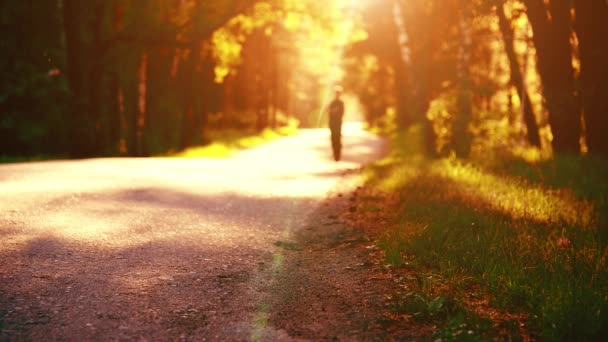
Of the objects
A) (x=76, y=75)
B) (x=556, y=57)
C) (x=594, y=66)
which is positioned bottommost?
(x=594, y=66)

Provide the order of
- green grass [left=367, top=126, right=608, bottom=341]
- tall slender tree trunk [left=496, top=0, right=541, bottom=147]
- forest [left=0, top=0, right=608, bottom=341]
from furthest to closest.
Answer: tall slender tree trunk [left=496, top=0, right=541, bottom=147], forest [left=0, top=0, right=608, bottom=341], green grass [left=367, top=126, right=608, bottom=341]

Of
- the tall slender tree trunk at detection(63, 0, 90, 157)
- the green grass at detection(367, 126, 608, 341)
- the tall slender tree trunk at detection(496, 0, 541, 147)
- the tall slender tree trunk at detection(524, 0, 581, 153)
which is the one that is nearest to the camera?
the green grass at detection(367, 126, 608, 341)

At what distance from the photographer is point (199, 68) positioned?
949 inches

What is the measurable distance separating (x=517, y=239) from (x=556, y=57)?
383 inches

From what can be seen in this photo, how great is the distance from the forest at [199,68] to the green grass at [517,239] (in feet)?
11.3

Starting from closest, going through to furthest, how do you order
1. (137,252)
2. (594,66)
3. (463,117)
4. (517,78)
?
(137,252) < (594,66) < (463,117) < (517,78)

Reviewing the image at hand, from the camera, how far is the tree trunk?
13789 mm

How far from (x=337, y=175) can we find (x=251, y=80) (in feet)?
126

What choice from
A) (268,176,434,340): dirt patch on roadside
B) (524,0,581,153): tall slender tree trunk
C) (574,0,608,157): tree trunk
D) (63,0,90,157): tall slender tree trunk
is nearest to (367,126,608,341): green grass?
(268,176,434,340): dirt patch on roadside

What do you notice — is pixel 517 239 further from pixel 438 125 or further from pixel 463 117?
pixel 438 125

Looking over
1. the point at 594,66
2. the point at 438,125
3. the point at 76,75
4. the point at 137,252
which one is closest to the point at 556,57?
the point at 594,66

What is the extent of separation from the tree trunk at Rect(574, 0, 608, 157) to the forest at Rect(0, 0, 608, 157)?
0.02 metres

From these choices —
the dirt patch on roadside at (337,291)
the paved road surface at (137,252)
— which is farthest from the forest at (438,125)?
the paved road surface at (137,252)

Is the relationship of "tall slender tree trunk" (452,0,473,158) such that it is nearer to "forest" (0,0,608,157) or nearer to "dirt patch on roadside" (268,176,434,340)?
"forest" (0,0,608,157)
